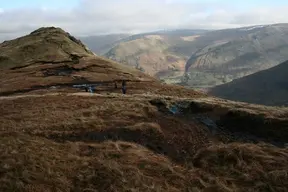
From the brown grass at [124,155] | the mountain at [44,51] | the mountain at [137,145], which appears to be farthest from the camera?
the mountain at [44,51]

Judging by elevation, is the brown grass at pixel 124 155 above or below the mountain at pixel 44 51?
below

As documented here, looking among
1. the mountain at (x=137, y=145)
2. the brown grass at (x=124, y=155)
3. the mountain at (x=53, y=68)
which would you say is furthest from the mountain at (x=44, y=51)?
the brown grass at (x=124, y=155)

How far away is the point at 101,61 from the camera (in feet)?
274

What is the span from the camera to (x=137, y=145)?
24.3 metres

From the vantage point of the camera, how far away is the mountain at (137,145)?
60.6ft

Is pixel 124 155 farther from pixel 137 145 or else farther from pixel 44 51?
pixel 44 51

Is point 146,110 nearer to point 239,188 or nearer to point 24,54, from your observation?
point 239,188

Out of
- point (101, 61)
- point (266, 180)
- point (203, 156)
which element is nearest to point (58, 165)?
point (203, 156)

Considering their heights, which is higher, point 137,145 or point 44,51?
point 44,51

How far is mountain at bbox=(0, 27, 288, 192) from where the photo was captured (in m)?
18.5

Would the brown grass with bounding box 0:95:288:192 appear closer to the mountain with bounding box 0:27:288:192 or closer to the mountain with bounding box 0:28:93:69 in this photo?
the mountain with bounding box 0:27:288:192

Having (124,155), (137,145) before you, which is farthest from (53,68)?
(124,155)

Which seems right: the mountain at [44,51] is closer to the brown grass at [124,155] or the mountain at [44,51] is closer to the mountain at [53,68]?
the mountain at [53,68]

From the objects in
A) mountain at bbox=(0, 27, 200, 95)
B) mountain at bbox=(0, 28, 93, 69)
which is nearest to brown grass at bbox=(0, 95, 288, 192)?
mountain at bbox=(0, 27, 200, 95)
